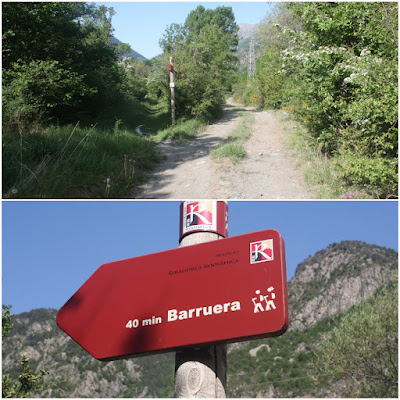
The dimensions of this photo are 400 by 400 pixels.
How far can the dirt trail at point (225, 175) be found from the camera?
31.1 ft

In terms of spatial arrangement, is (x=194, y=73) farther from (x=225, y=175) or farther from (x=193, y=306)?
(x=193, y=306)

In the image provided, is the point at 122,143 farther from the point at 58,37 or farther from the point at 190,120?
the point at 190,120

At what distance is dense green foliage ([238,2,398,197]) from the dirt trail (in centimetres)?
127

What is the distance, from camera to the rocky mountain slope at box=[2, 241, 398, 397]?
185 feet

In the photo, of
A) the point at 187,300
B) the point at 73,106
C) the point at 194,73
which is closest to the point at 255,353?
the point at 194,73

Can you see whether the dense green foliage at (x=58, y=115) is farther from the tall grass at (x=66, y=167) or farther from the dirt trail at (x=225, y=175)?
the dirt trail at (x=225, y=175)

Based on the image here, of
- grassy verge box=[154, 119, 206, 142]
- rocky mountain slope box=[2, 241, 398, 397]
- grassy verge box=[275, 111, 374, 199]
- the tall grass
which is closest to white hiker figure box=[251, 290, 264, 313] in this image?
the tall grass

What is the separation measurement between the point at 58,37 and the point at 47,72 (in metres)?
3.07

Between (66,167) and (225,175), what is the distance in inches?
168

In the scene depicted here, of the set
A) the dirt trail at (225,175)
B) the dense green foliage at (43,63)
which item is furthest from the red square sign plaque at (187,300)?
the dense green foliage at (43,63)

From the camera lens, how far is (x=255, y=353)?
6938 cm

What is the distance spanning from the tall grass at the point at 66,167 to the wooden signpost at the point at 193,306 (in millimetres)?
5238

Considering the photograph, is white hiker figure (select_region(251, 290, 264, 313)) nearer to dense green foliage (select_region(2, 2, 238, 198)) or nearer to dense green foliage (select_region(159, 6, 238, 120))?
dense green foliage (select_region(2, 2, 238, 198))

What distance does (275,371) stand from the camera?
6147cm
